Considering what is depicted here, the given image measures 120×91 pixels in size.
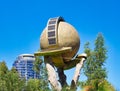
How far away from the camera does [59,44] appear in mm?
22391

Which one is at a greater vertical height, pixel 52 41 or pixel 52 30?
pixel 52 30

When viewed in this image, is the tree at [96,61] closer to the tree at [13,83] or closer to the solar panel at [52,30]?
the tree at [13,83]

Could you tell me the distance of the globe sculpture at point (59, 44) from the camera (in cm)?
2236

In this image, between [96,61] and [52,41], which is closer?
[52,41]

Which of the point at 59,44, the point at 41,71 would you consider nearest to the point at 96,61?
the point at 41,71

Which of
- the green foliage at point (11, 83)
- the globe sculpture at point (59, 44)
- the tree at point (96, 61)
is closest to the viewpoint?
the globe sculpture at point (59, 44)

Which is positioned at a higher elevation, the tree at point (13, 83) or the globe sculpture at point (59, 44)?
the tree at point (13, 83)

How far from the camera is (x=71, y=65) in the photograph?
23.6 meters

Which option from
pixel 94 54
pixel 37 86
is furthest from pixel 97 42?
pixel 37 86

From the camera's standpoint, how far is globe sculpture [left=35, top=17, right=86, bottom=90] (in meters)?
22.4

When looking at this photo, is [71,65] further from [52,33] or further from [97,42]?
[97,42]

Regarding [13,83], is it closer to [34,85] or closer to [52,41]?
[34,85]

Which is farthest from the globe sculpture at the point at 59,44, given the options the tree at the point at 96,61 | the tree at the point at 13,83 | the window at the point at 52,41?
Answer: the tree at the point at 13,83

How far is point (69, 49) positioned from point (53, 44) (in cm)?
91
